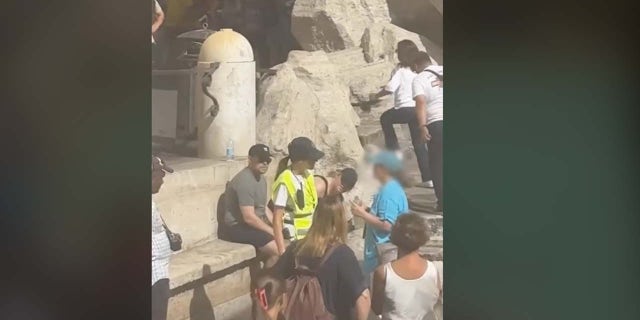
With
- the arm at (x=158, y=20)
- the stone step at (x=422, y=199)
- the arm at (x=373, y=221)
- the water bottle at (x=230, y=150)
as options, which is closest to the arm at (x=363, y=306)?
the arm at (x=373, y=221)

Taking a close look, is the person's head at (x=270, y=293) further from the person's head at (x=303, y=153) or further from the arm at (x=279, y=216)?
the person's head at (x=303, y=153)

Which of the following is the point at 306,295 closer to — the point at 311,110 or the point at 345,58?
the point at 311,110

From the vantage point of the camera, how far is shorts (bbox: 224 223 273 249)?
264 centimetres

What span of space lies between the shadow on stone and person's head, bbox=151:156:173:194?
376 mm

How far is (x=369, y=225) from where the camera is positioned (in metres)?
2.58

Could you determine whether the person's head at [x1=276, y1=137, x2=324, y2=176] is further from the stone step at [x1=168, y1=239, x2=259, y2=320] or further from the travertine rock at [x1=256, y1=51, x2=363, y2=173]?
the stone step at [x1=168, y1=239, x2=259, y2=320]

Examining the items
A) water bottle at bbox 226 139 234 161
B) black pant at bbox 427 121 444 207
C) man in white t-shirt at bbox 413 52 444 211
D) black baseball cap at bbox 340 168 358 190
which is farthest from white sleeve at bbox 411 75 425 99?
water bottle at bbox 226 139 234 161

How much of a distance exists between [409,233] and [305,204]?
1.20ft

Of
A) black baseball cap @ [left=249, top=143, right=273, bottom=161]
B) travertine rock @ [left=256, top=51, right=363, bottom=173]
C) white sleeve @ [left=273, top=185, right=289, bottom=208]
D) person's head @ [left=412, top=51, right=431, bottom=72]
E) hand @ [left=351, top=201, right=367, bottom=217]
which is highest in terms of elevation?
person's head @ [left=412, top=51, right=431, bottom=72]

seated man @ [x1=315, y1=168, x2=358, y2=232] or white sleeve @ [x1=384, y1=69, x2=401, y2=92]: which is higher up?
white sleeve @ [x1=384, y1=69, x2=401, y2=92]

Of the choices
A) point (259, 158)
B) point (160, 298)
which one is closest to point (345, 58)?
point (259, 158)
